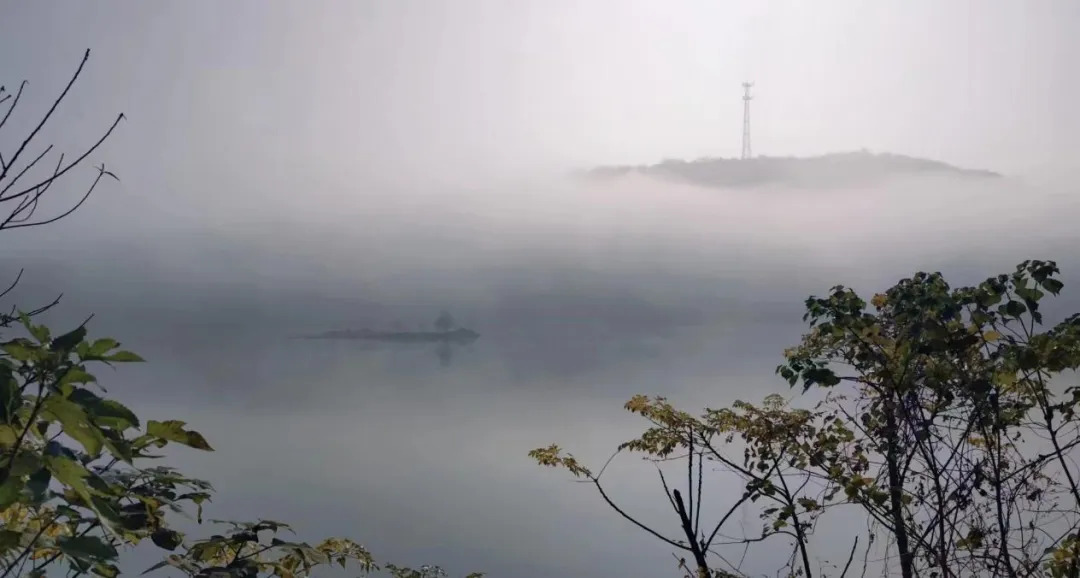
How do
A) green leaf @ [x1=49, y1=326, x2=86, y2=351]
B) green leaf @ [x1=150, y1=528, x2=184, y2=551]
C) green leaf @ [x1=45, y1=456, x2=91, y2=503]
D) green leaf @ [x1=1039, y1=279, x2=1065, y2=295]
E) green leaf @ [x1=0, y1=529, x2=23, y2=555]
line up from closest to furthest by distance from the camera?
1. green leaf @ [x1=45, y1=456, x2=91, y2=503]
2. green leaf @ [x1=49, y1=326, x2=86, y2=351]
3. green leaf @ [x1=0, y1=529, x2=23, y2=555]
4. green leaf @ [x1=150, y1=528, x2=184, y2=551]
5. green leaf @ [x1=1039, y1=279, x2=1065, y2=295]

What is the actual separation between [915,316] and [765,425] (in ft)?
1.88

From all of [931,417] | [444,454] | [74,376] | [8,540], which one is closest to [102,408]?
[74,376]

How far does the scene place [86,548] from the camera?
2.53 ft

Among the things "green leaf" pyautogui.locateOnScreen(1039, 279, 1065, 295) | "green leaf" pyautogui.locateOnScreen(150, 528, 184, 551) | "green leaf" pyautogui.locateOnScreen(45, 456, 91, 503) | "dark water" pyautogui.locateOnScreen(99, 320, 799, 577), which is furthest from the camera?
"dark water" pyautogui.locateOnScreen(99, 320, 799, 577)

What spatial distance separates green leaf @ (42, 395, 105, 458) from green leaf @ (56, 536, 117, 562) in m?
0.13

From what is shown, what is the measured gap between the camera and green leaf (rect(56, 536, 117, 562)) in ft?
2.49

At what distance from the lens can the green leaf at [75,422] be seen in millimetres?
689

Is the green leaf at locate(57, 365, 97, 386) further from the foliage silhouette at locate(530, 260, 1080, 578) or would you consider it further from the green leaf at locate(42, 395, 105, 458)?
the foliage silhouette at locate(530, 260, 1080, 578)

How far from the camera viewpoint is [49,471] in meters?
0.71

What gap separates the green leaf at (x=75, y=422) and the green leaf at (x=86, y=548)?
130 millimetres

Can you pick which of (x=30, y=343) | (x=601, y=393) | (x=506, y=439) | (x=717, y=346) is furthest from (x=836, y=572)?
(x=717, y=346)

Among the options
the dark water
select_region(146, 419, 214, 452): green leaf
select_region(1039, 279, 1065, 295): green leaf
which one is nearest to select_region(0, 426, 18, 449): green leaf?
select_region(146, 419, 214, 452): green leaf

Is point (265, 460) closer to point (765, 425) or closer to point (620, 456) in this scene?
point (620, 456)

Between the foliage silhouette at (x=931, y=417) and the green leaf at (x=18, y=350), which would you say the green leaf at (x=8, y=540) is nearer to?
the green leaf at (x=18, y=350)
